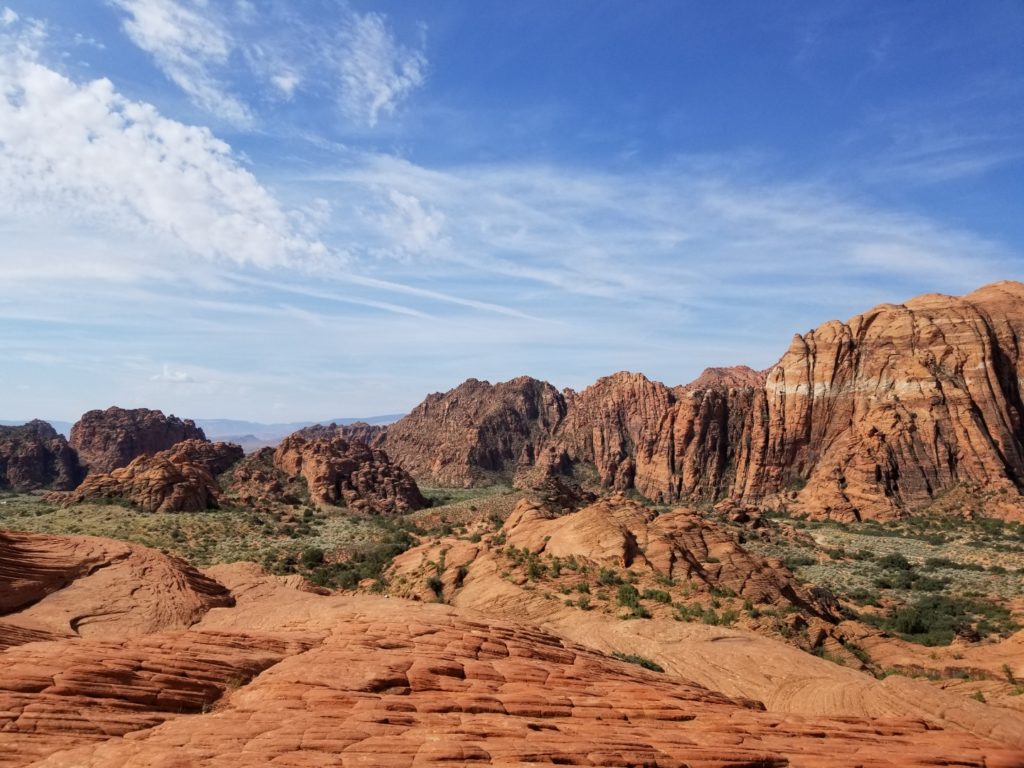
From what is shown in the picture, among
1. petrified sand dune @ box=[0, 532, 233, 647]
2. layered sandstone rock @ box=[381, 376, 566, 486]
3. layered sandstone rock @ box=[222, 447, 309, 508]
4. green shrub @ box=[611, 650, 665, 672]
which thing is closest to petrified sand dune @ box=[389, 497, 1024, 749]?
green shrub @ box=[611, 650, 665, 672]

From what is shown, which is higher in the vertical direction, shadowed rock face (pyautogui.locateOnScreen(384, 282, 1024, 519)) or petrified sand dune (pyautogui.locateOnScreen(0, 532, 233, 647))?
shadowed rock face (pyautogui.locateOnScreen(384, 282, 1024, 519))

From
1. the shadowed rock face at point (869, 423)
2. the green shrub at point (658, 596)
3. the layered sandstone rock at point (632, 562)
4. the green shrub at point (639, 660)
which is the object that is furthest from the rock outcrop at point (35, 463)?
the green shrub at point (639, 660)

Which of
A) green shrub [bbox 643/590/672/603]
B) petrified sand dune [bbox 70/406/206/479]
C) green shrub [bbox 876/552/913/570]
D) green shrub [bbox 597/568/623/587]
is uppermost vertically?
petrified sand dune [bbox 70/406/206/479]

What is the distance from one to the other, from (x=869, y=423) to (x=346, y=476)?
74704mm

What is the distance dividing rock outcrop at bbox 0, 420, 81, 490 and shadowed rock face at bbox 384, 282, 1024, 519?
92678mm

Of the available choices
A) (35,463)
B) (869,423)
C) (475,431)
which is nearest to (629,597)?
(869,423)

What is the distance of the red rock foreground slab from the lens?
30.1 ft

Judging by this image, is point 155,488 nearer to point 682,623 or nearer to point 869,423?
point 682,623

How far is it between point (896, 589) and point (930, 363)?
52668 mm

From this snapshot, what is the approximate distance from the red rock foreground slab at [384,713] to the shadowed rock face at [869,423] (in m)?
78.7

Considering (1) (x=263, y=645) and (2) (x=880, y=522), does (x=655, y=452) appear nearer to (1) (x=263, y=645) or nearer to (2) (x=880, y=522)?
(2) (x=880, y=522)

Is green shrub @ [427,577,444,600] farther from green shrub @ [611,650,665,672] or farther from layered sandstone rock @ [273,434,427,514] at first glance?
layered sandstone rock @ [273,434,427,514]

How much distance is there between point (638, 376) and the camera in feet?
501

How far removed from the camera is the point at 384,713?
10602 millimetres
